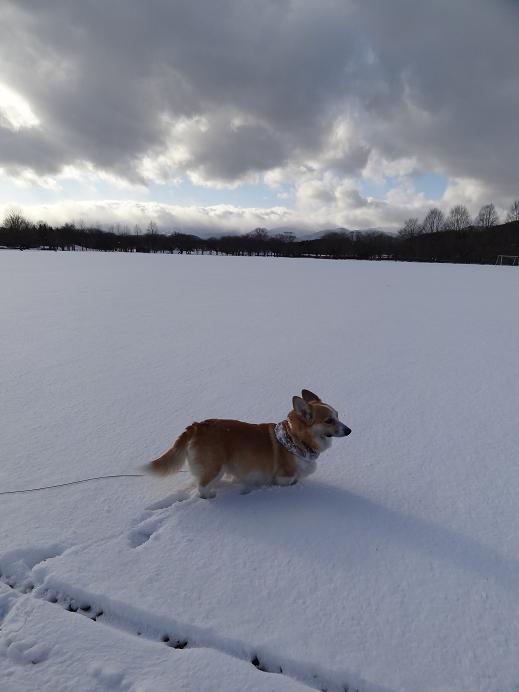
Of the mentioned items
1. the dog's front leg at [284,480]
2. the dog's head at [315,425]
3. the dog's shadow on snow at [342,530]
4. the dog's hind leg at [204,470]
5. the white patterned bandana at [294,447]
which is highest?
the dog's head at [315,425]

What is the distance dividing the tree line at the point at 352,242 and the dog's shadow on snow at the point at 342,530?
2304 inches

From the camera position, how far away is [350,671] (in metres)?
1.44

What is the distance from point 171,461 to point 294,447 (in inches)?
33.0

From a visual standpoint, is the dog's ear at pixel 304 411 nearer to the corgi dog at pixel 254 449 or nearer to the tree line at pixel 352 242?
the corgi dog at pixel 254 449

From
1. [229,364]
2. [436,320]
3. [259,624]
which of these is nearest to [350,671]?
[259,624]

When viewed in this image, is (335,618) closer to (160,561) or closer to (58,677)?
(160,561)

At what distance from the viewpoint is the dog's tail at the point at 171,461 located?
2.42m

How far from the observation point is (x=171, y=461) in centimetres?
243

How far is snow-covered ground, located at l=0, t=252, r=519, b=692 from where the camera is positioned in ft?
4.81

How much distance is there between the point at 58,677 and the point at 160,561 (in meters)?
0.60

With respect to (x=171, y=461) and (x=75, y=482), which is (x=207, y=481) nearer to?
(x=171, y=461)

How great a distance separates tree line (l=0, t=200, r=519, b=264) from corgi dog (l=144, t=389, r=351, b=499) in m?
58.5

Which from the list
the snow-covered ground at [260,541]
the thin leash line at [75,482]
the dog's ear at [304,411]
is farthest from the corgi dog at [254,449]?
the thin leash line at [75,482]

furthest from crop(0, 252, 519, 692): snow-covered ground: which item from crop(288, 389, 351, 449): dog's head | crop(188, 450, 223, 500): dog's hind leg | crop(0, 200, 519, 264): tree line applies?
crop(0, 200, 519, 264): tree line
